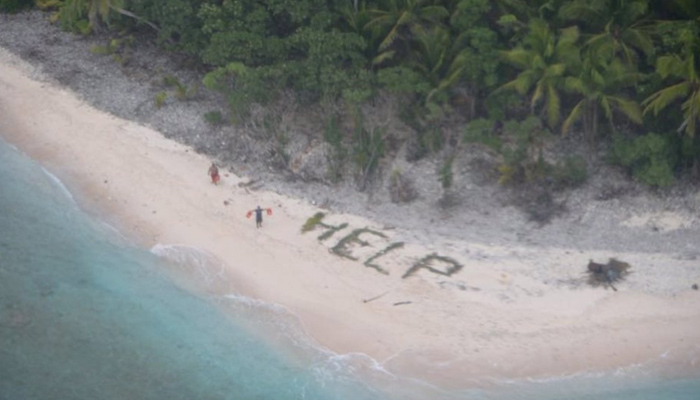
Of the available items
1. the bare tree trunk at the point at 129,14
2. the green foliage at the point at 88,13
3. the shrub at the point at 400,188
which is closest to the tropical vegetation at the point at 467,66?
the shrub at the point at 400,188

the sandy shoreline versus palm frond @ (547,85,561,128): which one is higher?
palm frond @ (547,85,561,128)

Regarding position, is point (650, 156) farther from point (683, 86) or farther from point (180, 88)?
point (180, 88)

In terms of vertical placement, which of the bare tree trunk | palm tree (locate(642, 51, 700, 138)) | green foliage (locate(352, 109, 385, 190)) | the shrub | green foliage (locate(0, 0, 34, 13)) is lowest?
green foliage (locate(0, 0, 34, 13))

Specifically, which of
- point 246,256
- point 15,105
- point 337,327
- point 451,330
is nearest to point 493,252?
point 451,330

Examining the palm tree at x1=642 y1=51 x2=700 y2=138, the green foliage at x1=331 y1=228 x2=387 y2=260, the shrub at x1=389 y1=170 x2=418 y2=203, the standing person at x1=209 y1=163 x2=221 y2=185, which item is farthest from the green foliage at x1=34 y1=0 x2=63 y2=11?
the palm tree at x1=642 y1=51 x2=700 y2=138

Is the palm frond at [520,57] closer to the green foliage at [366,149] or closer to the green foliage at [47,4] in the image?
the green foliage at [366,149]

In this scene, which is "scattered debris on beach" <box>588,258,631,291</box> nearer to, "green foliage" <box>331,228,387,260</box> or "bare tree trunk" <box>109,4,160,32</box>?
"green foliage" <box>331,228,387,260</box>

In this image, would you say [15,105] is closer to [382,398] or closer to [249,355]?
[249,355]
